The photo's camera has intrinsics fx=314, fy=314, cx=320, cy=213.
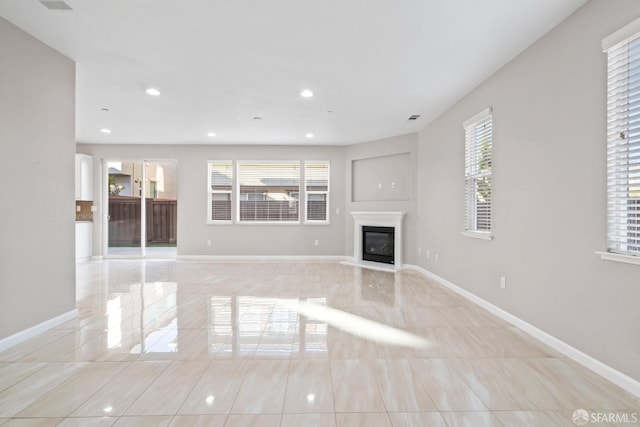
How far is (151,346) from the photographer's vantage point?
268cm

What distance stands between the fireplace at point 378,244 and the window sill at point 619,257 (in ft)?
14.6

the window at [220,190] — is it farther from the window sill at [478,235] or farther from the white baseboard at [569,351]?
the white baseboard at [569,351]

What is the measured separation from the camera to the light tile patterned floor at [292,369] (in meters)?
1.78

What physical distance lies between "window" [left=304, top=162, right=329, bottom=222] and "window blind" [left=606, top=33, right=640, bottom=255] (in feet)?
18.6

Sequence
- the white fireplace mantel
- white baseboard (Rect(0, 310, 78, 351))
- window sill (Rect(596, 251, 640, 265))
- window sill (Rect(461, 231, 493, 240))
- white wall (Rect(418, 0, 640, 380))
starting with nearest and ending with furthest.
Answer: window sill (Rect(596, 251, 640, 265)) → white wall (Rect(418, 0, 640, 380)) → white baseboard (Rect(0, 310, 78, 351)) → window sill (Rect(461, 231, 493, 240)) → the white fireplace mantel

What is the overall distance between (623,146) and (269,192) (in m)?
6.40

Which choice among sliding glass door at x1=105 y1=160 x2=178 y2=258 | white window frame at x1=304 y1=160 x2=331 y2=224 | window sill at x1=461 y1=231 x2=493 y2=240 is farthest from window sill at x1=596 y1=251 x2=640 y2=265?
sliding glass door at x1=105 y1=160 x2=178 y2=258

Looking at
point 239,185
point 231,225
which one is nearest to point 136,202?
point 231,225

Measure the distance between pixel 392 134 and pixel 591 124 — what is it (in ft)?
13.9

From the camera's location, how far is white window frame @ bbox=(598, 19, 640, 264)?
6.66 feet

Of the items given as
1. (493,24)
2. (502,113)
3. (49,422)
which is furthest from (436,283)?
(49,422)

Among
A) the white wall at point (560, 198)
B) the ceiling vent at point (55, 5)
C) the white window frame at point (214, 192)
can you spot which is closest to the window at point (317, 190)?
the white window frame at point (214, 192)

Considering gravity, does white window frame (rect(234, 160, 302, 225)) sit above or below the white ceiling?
below

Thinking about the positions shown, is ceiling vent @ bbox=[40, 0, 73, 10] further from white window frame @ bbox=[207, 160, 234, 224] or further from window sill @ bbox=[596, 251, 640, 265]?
white window frame @ bbox=[207, 160, 234, 224]
